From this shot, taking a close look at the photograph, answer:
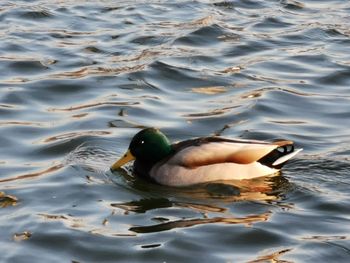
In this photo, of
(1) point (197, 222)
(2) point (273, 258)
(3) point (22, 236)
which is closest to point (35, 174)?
(3) point (22, 236)

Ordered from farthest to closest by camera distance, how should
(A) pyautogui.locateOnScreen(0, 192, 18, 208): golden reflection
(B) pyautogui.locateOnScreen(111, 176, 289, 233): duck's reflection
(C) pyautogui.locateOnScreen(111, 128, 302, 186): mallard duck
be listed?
(C) pyautogui.locateOnScreen(111, 128, 302, 186): mallard duck
(A) pyautogui.locateOnScreen(0, 192, 18, 208): golden reflection
(B) pyautogui.locateOnScreen(111, 176, 289, 233): duck's reflection

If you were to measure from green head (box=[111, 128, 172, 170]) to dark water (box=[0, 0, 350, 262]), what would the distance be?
23cm

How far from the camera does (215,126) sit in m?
12.2

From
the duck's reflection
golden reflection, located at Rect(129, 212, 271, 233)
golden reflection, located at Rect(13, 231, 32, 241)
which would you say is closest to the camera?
golden reflection, located at Rect(13, 231, 32, 241)

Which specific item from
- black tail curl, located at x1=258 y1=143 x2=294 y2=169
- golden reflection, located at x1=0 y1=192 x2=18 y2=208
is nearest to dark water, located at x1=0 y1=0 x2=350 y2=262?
golden reflection, located at x1=0 y1=192 x2=18 y2=208

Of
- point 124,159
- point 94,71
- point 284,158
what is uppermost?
point 284,158

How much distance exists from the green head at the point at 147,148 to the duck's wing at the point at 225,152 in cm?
19

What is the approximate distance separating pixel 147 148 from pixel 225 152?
75 centimetres

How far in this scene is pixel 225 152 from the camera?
34.9ft

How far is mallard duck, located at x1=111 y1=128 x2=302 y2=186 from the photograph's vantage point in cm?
1060

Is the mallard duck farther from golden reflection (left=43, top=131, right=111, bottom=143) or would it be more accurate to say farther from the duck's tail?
golden reflection (left=43, top=131, right=111, bottom=143)

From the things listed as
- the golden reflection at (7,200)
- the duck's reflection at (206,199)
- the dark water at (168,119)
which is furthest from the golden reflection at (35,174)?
the duck's reflection at (206,199)

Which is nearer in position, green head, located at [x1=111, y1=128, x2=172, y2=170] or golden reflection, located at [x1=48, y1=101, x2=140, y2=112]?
green head, located at [x1=111, y1=128, x2=172, y2=170]

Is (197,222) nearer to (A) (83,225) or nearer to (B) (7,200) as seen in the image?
(A) (83,225)
